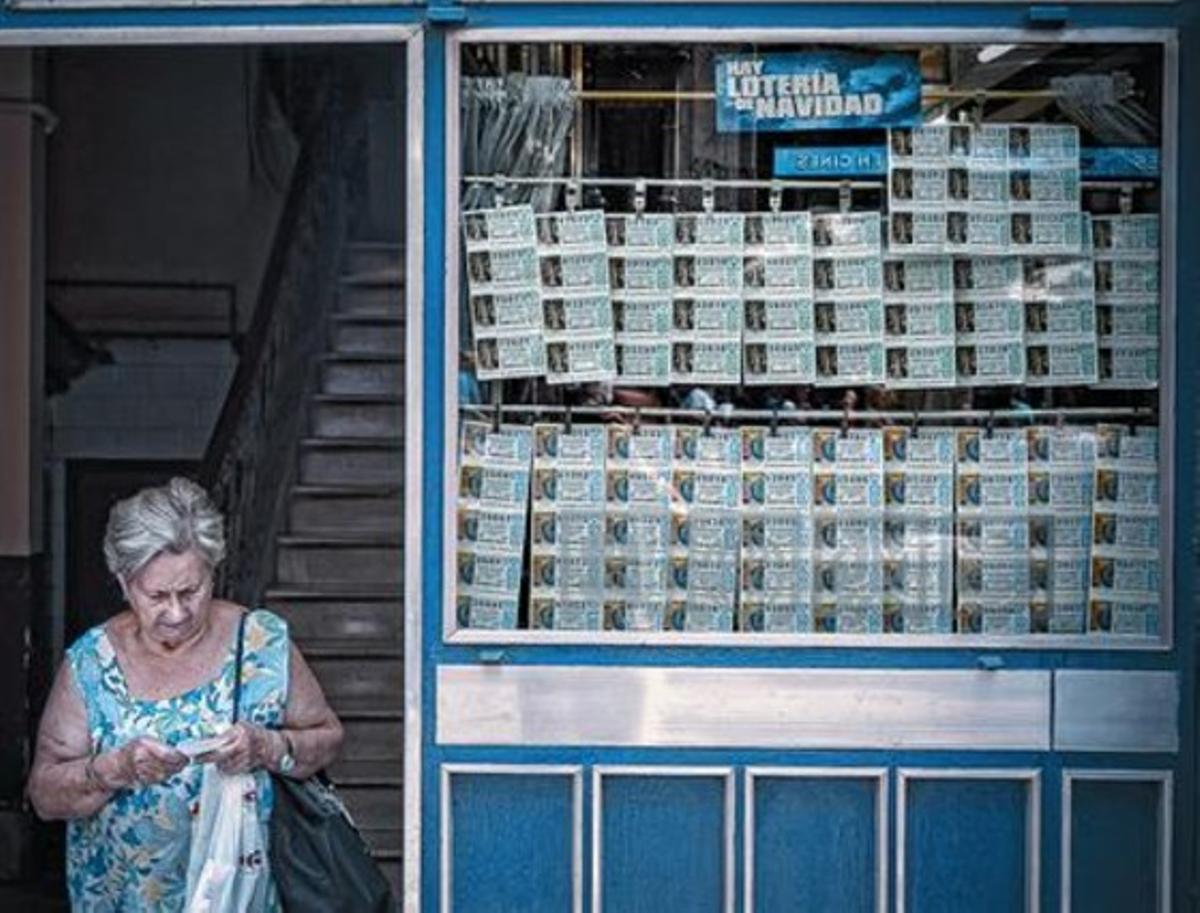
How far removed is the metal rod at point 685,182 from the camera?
5.40 meters

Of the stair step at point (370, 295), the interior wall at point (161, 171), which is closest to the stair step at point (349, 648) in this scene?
the stair step at point (370, 295)

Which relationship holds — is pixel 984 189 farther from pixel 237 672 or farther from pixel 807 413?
pixel 237 672

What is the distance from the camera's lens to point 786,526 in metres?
5.43

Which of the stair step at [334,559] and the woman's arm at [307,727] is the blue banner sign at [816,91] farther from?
the stair step at [334,559]

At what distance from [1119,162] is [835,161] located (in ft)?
2.20

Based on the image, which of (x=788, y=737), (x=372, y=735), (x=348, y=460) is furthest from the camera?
(x=348, y=460)

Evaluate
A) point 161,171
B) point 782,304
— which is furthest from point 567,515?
point 161,171

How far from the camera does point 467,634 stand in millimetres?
5297

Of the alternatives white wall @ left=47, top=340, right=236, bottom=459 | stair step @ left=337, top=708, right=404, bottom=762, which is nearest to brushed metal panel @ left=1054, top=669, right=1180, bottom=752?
stair step @ left=337, top=708, right=404, bottom=762

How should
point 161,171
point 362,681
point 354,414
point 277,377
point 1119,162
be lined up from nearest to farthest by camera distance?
point 1119,162 → point 362,681 → point 354,414 → point 277,377 → point 161,171

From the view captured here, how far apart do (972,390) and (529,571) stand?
1.15 meters

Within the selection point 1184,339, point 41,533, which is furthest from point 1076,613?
point 41,533

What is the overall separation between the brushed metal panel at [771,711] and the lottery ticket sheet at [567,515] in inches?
10.5

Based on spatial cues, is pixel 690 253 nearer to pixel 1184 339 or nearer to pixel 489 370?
pixel 489 370
